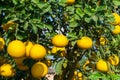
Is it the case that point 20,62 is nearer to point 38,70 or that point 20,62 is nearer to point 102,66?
point 38,70

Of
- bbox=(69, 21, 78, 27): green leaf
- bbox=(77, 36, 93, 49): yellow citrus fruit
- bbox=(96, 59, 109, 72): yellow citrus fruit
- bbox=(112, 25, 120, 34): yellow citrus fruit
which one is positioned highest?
bbox=(69, 21, 78, 27): green leaf

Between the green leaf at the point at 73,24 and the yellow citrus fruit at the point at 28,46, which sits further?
the green leaf at the point at 73,24

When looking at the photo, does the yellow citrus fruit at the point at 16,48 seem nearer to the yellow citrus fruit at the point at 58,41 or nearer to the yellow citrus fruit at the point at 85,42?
the yellow citrus fruit at the point at 58,41

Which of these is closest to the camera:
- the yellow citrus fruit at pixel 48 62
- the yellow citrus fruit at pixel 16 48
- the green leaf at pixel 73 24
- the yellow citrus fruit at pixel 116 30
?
the yellow citrus fruit at pixel 16 48

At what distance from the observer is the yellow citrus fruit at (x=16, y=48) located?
268 centimetres

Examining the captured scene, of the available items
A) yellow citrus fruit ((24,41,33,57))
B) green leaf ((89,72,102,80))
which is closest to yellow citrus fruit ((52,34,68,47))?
yellow citrus fruit ((24,41,33,57))

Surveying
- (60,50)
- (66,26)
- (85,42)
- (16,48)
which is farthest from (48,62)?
(16,48)

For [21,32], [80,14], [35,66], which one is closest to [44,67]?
[35,66]

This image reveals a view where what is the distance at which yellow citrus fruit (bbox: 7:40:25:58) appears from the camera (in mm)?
2678

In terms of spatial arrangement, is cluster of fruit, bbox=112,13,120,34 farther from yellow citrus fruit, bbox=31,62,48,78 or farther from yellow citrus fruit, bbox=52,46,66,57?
yellow citrus fruit, bbox=31,62,48,78

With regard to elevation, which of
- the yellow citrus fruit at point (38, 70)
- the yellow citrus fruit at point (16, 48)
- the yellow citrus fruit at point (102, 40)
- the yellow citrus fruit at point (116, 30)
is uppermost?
the yellow citrus fruit at point (16, 48)

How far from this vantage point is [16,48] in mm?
2672

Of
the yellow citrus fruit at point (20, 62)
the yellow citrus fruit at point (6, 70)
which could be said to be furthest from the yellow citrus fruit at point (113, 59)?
the yellow citrus fruit at point (6, 70)

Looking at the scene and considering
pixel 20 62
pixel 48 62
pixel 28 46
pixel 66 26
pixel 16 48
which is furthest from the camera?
pixel 66 26
